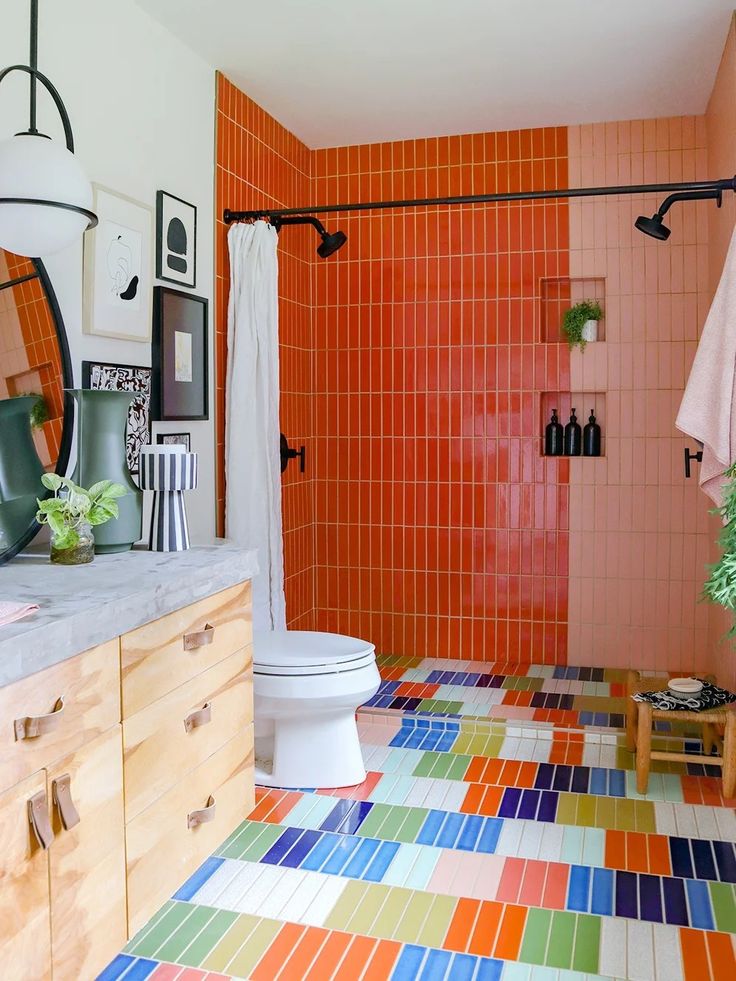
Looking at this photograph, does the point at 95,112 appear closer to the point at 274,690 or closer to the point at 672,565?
the point at 274,690

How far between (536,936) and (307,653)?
114 cm

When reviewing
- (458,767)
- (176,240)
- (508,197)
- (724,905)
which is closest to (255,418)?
(176,240)

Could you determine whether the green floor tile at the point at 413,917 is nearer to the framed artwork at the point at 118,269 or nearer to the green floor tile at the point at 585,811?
the green floor tile at the point at 585,811

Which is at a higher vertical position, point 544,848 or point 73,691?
point 73,691

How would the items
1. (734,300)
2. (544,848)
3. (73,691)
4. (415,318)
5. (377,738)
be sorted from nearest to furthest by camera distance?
(73,691), (544,848), (734,300), (377,738), (415,318)

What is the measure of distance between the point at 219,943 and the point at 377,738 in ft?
4.53

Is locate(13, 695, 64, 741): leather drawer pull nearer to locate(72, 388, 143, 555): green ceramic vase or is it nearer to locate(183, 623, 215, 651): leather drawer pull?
locate(183, 623, 215, 651): leather drawer pull

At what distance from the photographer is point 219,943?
204 centimetres

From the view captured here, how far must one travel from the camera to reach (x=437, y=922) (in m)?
2.13

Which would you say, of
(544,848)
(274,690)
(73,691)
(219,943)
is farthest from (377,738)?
(73,691)

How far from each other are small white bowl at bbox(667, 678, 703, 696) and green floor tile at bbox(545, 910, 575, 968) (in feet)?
3.35

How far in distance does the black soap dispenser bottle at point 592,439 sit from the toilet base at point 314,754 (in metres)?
1.83

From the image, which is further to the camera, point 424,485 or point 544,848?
point 424,485

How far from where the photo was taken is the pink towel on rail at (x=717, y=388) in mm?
2732
